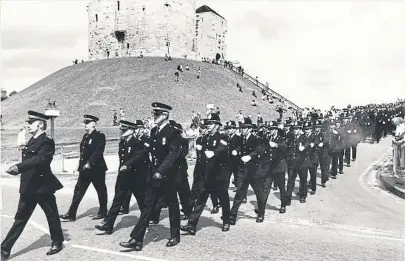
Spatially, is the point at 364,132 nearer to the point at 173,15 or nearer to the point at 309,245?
the point at 309,245

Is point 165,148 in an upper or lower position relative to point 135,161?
upper

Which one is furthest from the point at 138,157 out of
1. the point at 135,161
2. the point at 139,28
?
the point at 139,28

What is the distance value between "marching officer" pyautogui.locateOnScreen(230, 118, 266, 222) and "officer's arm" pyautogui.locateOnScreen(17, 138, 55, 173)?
131 inches

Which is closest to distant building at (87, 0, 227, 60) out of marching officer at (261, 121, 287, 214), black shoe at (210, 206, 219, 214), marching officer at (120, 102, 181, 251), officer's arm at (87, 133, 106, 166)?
marching officer at (261, 121, 287, 214)

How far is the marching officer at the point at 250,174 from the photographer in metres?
7.68

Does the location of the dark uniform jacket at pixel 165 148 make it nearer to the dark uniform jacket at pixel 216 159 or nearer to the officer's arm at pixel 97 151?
the dark uniform jacket at pixel 216 159

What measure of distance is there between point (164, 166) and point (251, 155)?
90.0 inches

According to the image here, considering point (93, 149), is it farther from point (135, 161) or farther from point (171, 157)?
point (171, 157)

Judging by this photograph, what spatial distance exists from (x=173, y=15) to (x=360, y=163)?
5543cm

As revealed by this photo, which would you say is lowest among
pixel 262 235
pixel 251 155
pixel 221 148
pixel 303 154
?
pixel 262 235

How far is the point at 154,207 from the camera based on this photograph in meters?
6.16

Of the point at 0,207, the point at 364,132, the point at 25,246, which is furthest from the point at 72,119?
the point at 25,246

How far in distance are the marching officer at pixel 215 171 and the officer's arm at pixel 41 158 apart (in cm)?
246

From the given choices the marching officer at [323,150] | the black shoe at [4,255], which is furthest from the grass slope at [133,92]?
the black shoe at [4,255]
